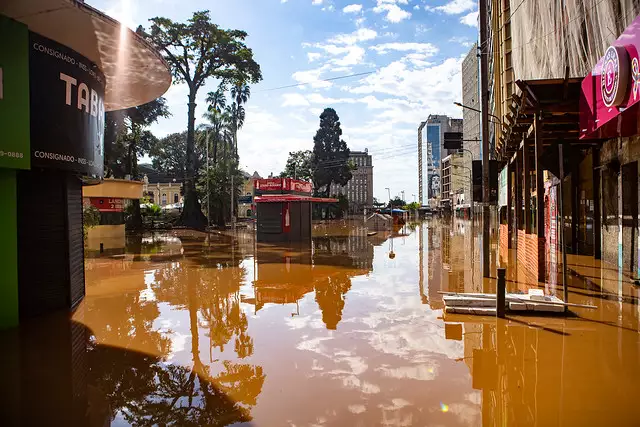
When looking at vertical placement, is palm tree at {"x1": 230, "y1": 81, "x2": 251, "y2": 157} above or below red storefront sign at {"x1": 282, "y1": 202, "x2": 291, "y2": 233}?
above

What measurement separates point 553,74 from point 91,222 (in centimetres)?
2259

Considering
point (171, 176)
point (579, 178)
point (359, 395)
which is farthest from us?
point (171, 176)

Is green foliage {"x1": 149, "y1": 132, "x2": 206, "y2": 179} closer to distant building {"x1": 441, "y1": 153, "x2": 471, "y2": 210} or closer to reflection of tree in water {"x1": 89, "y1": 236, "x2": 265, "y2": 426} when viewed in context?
distant building {"x1": 441, "y1": 153, "x2": 471, "y2": 210}

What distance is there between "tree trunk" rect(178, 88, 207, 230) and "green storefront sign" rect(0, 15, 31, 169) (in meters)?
36.1

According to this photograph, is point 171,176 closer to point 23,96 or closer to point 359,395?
point 23,96

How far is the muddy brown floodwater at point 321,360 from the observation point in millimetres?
5375

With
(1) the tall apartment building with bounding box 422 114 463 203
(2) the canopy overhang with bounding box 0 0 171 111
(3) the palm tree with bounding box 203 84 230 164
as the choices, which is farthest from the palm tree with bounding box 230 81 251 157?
(1) the tall apartment building with bounding box 422 114 463 203

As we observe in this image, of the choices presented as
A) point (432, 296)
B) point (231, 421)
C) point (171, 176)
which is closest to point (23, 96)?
point (231, 421)

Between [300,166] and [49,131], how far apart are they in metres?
62.6

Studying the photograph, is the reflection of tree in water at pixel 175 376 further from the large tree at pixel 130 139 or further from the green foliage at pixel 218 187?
the green foliage at pixel 218 187

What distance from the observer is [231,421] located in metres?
5.18

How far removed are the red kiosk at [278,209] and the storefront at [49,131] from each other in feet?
60.8

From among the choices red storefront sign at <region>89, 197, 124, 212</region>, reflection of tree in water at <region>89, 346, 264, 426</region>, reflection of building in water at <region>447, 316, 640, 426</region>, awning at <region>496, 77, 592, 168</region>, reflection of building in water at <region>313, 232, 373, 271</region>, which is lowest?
reflection of tree in water at <region>89, 346, 264, 426</region>

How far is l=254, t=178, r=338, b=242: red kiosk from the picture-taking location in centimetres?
3062
